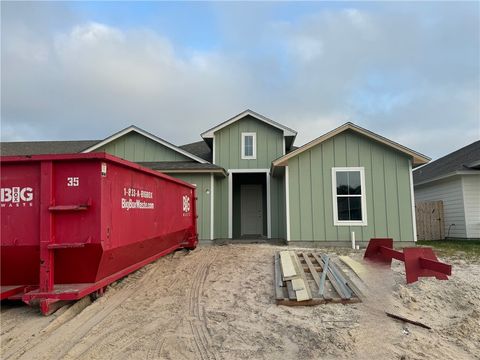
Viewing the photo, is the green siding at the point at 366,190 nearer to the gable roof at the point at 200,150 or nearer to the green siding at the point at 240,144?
the green siding at the point at 240,144

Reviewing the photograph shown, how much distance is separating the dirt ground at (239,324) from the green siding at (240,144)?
29.2 feet

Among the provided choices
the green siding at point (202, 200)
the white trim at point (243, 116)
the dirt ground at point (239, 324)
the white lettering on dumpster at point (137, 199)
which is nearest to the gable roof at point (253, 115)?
the white trim at point (243, 116)

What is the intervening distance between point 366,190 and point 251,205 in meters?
6.54

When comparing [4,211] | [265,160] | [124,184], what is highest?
[265,160]

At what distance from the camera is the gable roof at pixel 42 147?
18.0m

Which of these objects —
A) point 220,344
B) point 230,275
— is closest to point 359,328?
point 220,344

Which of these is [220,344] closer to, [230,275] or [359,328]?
[359,328]

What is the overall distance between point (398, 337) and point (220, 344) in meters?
2.17

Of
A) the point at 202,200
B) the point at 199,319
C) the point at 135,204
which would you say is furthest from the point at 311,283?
the point at 202,200

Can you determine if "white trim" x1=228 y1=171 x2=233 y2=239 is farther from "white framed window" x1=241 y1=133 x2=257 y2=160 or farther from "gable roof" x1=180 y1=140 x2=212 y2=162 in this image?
"gable roof" x1=180 y1=140 x2=212 y2=162

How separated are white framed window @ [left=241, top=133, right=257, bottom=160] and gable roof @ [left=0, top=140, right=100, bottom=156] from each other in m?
8.88

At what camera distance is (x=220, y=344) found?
4.10 m

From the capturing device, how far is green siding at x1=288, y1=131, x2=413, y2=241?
11.9m

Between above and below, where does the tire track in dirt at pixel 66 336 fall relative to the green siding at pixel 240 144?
below
